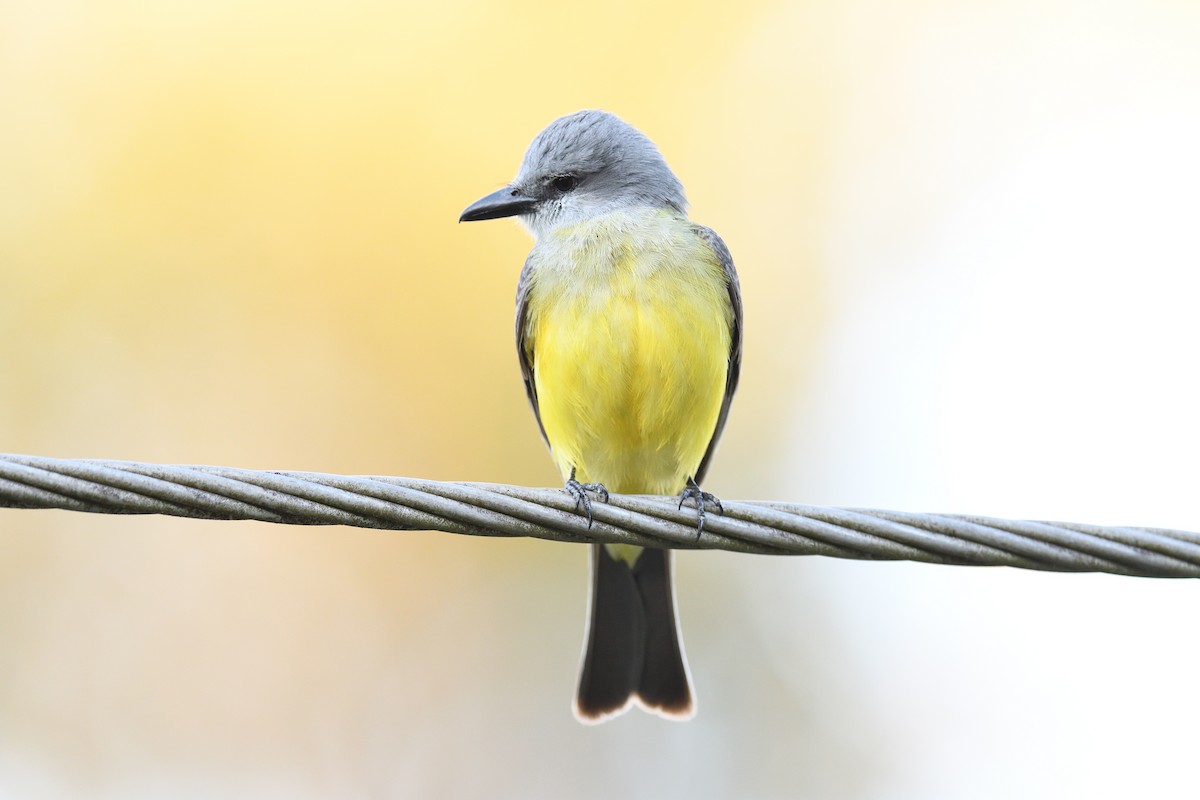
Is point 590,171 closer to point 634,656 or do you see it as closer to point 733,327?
point 733,327

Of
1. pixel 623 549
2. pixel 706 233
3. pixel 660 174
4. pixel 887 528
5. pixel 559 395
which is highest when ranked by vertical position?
pixel 660 174

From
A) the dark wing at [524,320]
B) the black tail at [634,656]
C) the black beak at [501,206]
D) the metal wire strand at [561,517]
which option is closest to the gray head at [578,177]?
the black beak at [501,206]

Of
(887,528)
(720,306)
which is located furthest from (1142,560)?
(720,306)

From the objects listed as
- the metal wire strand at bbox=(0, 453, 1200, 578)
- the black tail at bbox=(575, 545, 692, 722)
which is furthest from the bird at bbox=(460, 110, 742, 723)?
the metal wire strand at bbox=(0, 453, 1200, 578)

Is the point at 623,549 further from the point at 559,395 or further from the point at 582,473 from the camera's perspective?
the point at 559,395

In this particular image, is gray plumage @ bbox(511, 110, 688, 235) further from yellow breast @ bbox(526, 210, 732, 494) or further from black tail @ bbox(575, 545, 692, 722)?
black tail @ bbox(575, 545, 692, 722)

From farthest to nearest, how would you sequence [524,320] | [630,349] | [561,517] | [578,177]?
[578,177]
[524,320]
[630,349]
[561,517]

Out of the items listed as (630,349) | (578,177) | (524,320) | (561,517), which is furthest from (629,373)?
(561,517)

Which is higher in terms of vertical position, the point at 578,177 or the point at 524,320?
the point at 578,177
